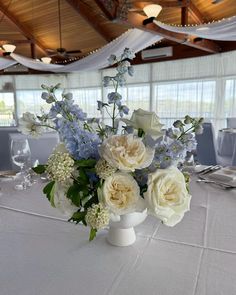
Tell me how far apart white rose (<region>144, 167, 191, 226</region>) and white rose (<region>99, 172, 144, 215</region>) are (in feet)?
0.12

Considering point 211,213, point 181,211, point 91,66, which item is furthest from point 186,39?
point 181,211

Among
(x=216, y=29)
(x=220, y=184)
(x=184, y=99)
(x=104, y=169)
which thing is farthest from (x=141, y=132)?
(x=184, y=99)

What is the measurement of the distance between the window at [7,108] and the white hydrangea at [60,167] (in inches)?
335

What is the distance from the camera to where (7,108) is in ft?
27.8

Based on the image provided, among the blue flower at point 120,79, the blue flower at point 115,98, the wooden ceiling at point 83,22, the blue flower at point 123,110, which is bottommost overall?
the blue flower at point 123,110

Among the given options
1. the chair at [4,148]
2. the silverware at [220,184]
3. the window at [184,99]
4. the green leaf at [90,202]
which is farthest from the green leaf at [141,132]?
the window at [184,99]

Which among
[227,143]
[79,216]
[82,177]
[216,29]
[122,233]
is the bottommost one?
[227,143]

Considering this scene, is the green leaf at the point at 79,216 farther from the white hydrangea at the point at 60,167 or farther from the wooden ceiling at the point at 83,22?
the wooden ceiling at the point at 83,22

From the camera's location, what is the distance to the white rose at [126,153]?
22.9 inches

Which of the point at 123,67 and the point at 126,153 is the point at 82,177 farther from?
the point at 123,67

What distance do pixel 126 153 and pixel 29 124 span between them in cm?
34

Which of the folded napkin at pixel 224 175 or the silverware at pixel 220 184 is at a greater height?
the folded napkin at pixel 224 175

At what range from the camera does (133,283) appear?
25.5 inches

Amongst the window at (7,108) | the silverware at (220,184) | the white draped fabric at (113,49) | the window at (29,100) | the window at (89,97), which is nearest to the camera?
the silverware at (220,184)
